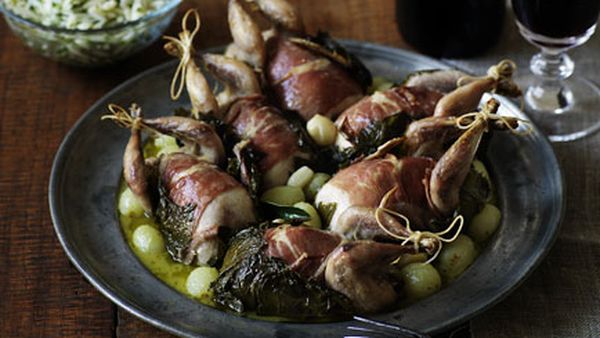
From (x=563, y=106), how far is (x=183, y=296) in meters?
→ 1.31

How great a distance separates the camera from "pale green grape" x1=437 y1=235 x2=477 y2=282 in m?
2.03

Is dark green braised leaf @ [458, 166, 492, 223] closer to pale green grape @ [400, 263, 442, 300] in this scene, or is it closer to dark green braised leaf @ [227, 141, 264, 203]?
pale green grape @ [400, 263, 442, 300]

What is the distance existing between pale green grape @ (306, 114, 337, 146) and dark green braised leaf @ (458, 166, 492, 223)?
0.35 meters

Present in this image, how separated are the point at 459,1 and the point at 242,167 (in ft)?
3.04

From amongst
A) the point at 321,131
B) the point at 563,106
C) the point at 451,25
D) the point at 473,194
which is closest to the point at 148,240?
the point at 321,131

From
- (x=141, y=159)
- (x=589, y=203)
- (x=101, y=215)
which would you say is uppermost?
(x=141, y=159)

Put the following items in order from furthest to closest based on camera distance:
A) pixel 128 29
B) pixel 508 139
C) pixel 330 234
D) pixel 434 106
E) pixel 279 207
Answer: pixel 128 29
pixel 508 139
pixel 434 106
pixel 279 207
pixel 330 234

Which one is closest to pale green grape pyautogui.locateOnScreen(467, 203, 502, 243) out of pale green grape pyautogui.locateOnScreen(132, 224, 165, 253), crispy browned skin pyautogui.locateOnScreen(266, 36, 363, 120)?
crispy browned skin pyautogui.locateOnScreen(266, 36, 363, 120)

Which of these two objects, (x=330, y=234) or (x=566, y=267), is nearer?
(x=330, y=234)

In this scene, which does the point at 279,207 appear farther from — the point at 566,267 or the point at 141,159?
the point at 566,267

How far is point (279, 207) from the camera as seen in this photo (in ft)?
6.88

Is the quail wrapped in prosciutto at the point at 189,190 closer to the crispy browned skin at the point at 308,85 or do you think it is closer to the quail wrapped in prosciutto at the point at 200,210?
the quail wrapped in prosciutto at the point at 200,210

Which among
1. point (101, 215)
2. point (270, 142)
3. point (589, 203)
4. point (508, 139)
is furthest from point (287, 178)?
point (589, 203)

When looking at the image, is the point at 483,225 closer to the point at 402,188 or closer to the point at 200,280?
the point at 402,188
